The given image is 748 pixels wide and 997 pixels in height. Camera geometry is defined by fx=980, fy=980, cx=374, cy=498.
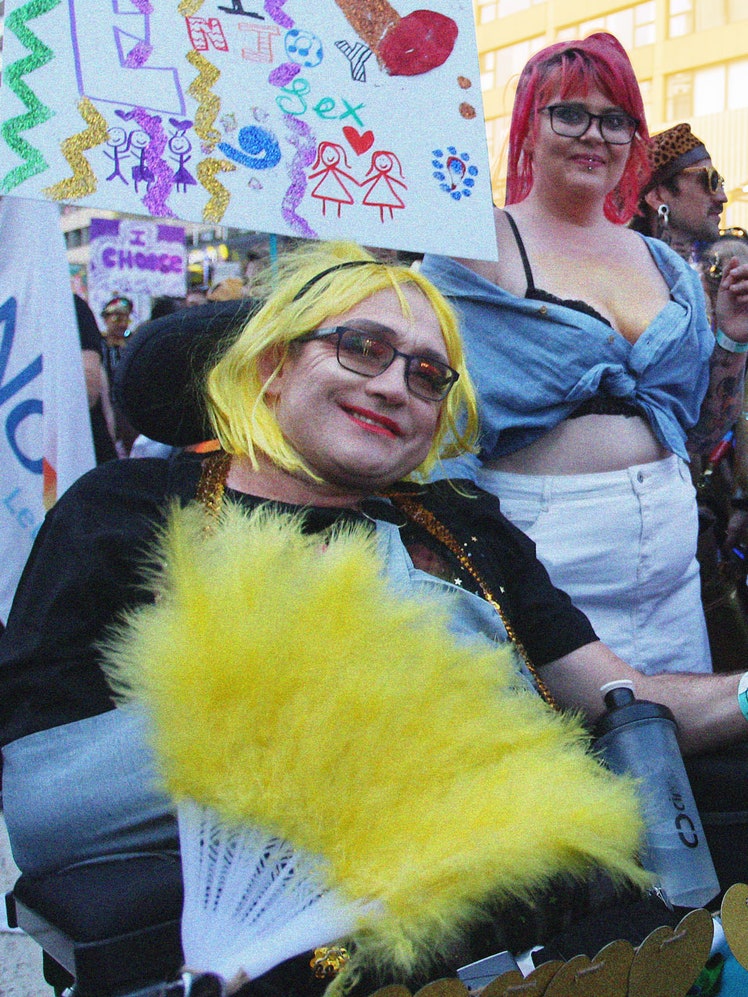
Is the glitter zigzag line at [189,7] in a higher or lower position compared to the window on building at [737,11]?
lower

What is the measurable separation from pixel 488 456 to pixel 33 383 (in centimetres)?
104

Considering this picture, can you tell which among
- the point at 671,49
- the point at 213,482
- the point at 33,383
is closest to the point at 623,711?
the point at 213,482

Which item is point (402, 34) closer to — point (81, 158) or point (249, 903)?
point (81, 158)

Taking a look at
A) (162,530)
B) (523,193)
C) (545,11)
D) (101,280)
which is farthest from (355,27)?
(545,11)

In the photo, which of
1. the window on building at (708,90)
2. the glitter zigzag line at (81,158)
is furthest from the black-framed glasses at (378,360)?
the window on building at (708,90)

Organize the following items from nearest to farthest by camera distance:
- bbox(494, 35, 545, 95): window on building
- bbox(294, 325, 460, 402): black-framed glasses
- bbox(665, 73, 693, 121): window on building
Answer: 1. bbox(294, 325, 460, 402): black-framed glasses
2. bbox(665, 73, 693, 121): window on building
3. bbox(494, 35, 545, 95): window on building

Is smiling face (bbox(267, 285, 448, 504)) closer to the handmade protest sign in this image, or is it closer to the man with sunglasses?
the handmade protest sign

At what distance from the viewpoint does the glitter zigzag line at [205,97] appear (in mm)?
1758

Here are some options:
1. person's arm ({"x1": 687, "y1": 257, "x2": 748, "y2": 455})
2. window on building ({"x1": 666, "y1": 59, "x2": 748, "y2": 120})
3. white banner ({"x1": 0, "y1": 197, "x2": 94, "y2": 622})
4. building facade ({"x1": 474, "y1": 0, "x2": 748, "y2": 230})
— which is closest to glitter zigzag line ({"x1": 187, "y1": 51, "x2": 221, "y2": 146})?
white banner ({"x1": 0, "y1": 197, "x2": 94, "y2": 622})

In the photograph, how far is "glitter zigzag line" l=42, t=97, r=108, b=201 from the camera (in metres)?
1.60

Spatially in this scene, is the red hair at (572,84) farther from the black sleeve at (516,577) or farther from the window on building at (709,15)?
the window on building at (709,15)

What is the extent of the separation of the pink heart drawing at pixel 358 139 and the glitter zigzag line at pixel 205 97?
0.84 ft

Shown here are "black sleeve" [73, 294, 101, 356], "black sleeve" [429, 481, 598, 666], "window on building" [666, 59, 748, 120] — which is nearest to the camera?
"black sleeve" [429, 481, 598, 666]

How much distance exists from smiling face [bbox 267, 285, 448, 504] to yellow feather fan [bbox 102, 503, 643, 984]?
0.51m
